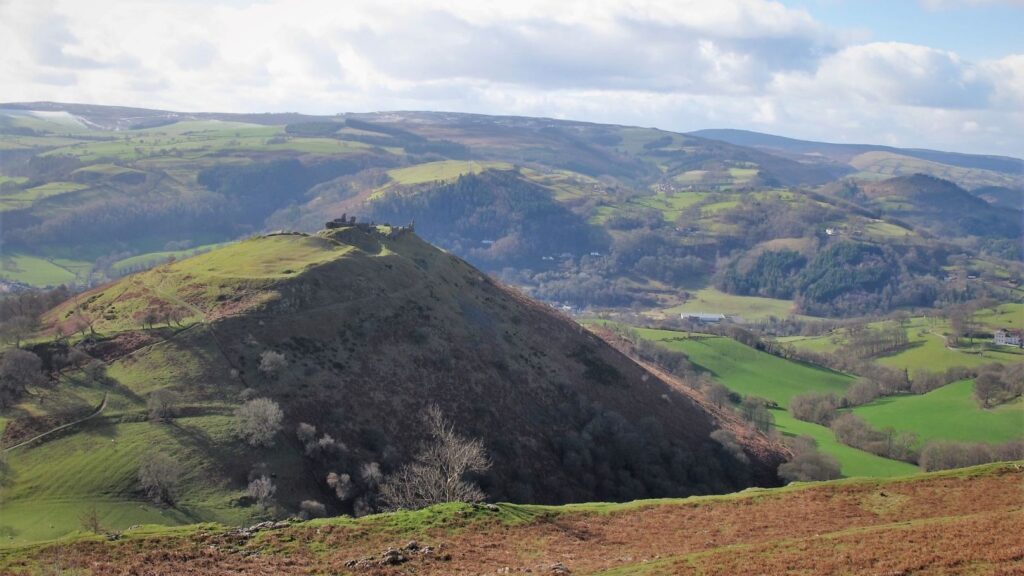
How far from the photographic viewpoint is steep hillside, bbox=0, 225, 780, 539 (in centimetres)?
6109

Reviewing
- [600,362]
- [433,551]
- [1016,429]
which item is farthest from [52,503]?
[1016,429]

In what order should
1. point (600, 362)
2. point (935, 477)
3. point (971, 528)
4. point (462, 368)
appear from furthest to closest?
point (600, 362)
point (462, 368)
point (935, 477)
point (971, 528)

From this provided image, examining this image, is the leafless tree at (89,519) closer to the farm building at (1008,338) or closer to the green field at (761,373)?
the green field at (761,373)

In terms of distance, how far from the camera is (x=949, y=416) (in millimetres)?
126000

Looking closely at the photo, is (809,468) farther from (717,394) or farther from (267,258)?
(267,258)

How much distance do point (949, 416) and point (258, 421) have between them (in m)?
111

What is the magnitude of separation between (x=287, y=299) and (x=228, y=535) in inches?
1903

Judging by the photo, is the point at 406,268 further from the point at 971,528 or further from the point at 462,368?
the point at 971,528

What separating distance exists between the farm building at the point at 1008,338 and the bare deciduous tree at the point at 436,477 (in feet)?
530

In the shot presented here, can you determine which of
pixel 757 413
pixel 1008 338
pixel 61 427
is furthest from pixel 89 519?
pixel 1008 338

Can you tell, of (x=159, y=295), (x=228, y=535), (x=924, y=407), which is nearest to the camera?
(x=228, y=535)

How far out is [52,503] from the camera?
54.5 m

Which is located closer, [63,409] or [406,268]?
[63,409]

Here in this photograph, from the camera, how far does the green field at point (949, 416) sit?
380 feet
